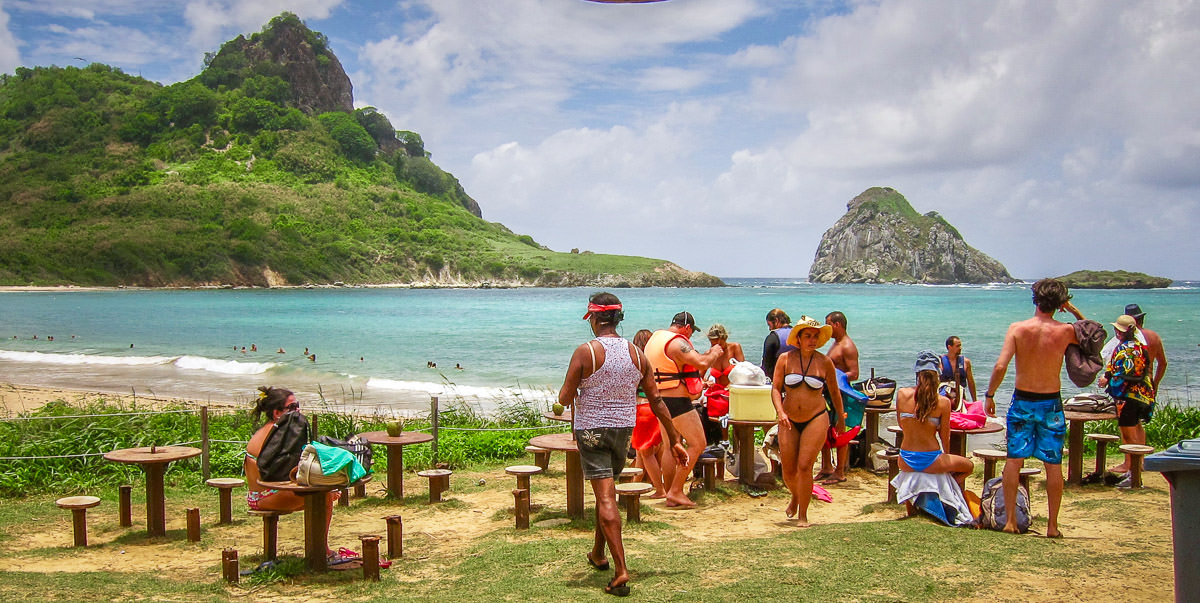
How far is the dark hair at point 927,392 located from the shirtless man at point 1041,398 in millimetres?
522

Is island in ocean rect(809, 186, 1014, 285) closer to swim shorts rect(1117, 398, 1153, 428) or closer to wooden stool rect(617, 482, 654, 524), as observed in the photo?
swim shorts rect(1117, 398, 1153, 428)

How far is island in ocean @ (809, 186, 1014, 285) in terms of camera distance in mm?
172500

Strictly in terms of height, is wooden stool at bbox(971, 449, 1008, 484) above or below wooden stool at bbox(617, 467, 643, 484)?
above

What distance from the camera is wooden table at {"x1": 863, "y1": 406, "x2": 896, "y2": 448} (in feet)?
28.1

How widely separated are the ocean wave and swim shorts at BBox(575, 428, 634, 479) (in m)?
25.6

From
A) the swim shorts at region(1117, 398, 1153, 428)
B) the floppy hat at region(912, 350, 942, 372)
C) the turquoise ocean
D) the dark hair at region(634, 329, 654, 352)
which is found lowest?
the turquoise ocean

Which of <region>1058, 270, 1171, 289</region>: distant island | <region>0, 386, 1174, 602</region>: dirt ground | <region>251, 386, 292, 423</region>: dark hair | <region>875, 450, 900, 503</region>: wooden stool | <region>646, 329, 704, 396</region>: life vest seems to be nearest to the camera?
<region>0, 386, 1174, 602</region>: dirt ground

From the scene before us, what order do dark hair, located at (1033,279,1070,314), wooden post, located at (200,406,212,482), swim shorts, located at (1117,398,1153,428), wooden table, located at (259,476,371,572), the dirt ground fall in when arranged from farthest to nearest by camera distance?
wooden post, located at (200,406,212,482)
swim shorts, located at (1117,398,1153,428)
dark hair, located at (1033,279,1070,314)
wooden table, located at (259,476,371,572)
the dirt ground

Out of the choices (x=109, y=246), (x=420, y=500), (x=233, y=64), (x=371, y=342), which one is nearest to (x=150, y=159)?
(x=109, y=246)

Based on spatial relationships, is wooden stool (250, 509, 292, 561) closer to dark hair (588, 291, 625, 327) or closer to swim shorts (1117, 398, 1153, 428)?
dark hair (588, 291, 625, 327)

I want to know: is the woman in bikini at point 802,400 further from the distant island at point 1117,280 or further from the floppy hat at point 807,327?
the distant island at point 1117,280

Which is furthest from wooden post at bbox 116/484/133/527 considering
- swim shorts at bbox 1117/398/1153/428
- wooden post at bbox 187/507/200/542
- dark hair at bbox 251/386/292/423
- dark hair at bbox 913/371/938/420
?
swim shorts at bbox 1117/398/1153/428

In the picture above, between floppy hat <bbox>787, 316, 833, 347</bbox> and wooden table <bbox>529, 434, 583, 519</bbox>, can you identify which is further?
wooden table <bbox>529, 434, 583, 519</bbox>

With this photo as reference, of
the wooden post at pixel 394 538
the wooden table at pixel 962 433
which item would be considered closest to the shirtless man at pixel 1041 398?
the wooden table at pixel 962 433
